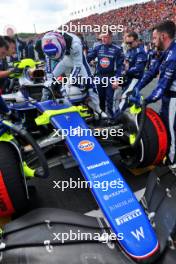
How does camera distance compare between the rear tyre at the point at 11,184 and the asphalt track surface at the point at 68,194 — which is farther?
the asphalt track surface at the point at 68,194

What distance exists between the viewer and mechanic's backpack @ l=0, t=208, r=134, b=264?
1.74m

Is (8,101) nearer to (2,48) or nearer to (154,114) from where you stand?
(2,48)

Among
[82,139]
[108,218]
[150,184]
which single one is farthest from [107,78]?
[108,218]

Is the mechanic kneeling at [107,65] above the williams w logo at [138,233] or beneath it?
above

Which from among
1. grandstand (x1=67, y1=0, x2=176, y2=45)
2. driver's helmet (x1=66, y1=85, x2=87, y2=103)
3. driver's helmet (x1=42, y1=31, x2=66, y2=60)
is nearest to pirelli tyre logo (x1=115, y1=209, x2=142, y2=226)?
driver's helmet (x1=66, y1=85, x2=87, y2=103)

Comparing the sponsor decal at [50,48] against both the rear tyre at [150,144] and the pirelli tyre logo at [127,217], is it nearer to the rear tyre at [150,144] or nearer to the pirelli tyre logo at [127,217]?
the rear tyre at [150,144]

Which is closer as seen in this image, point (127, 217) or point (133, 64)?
point (127, 217)

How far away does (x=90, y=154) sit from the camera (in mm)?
2641

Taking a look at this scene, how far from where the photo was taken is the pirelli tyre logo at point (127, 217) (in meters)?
2.03

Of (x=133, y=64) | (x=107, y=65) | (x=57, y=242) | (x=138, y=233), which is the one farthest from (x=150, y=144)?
(x=133, y=64)

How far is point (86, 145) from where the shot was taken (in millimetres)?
2746

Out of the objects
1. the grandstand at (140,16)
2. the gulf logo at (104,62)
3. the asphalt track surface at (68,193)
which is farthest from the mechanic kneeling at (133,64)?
the grandstand at (140,16)

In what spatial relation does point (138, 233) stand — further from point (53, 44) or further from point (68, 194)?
point (53, 44)

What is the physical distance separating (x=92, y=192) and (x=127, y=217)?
14.8 inches
